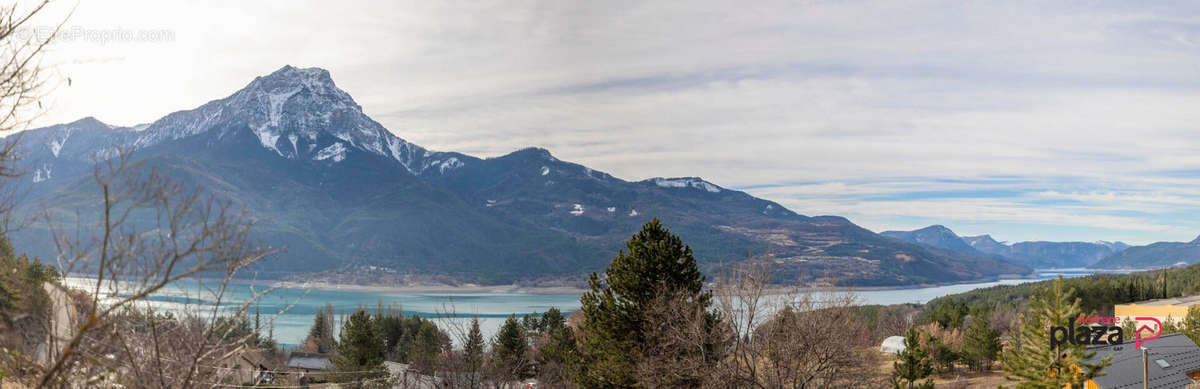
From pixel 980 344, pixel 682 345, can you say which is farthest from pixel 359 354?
pixel 980 344

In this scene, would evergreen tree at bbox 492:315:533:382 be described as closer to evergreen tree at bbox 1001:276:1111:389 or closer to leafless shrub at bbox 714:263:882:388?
leafless shrub at bbox 714:263:882:388

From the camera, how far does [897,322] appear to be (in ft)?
288

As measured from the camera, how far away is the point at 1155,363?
2570 centimetres

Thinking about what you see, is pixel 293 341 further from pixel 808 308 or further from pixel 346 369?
pixel 808 308

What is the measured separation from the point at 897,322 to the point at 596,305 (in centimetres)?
7230

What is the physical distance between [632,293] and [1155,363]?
18430 mm

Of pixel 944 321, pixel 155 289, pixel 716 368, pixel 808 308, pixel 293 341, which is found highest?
pixel 155 289

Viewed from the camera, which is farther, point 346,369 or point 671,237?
point 346,369

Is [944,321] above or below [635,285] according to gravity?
below

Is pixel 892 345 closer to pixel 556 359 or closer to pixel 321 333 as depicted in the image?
pixel 556 359

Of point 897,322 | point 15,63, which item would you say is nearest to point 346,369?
point 15,63

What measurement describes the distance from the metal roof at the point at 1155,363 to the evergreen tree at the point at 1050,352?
11.0 feet

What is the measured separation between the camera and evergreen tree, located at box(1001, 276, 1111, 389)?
1673 cm

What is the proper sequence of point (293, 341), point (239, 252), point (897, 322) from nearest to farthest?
1. point (239, 252)
2. point (897, 322)
3. point (293, 341)
